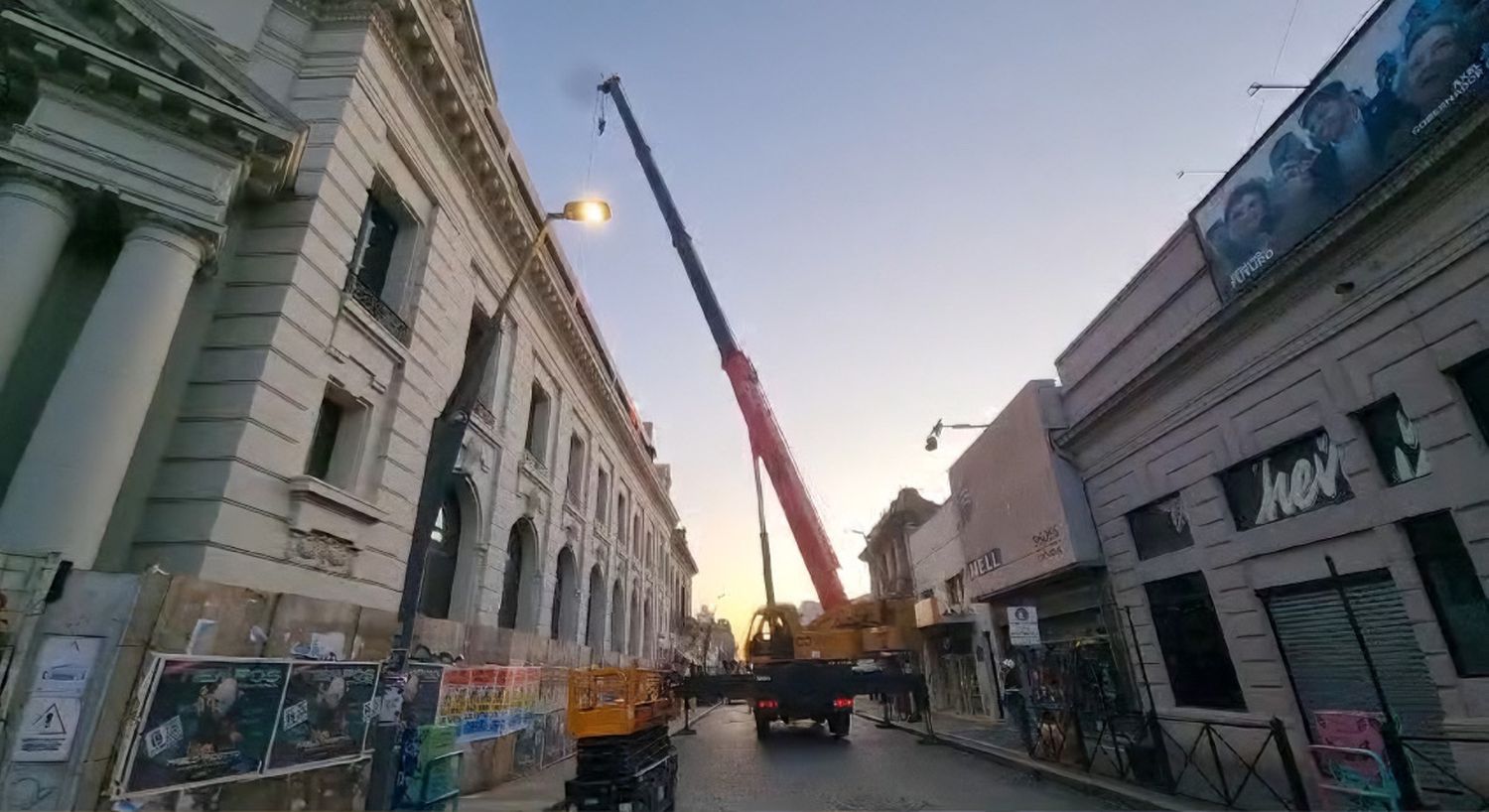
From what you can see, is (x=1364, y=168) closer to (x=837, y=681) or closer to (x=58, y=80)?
(x=837, y=681)

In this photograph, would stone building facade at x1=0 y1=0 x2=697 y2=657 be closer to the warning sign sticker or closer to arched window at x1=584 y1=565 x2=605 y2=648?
the warning sign sticker

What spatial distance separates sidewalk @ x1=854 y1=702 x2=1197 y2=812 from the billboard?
8.34 meters

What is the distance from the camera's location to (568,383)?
821 inches

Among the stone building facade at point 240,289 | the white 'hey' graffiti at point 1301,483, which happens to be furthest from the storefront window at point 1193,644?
the stone building facade at point 240,289

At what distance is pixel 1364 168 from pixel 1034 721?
1221 centimetres

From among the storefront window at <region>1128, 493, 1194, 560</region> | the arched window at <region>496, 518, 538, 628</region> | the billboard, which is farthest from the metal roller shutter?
the arched window at <region>496, 518, 538, 628</region>

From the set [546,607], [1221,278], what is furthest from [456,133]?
[1221,278]

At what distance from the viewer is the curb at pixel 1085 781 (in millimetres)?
9133

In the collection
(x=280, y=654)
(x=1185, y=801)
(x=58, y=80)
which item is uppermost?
(x=58, y=80)

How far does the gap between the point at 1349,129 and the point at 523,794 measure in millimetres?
16942

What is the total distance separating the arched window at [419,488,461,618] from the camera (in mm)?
12469

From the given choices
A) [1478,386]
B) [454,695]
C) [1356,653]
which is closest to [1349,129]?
[1478,386]

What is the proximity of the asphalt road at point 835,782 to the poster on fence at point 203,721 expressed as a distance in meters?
4.22

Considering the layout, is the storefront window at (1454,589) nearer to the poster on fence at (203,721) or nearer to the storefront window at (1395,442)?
the storefront window at (1395,442)
